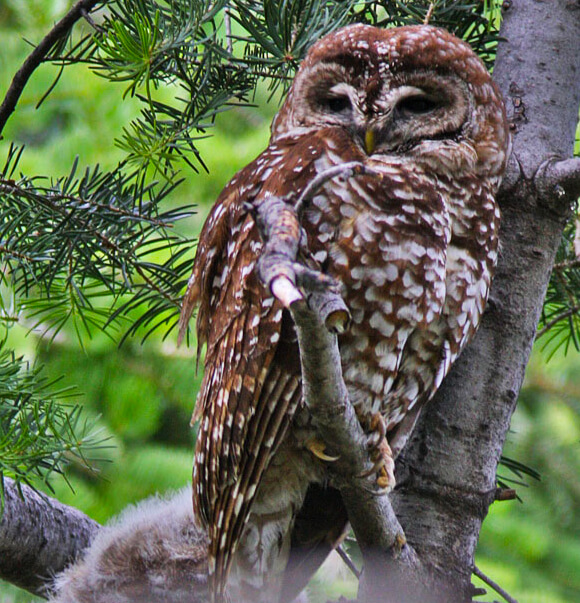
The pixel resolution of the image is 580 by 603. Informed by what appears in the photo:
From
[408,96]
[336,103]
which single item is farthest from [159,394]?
[408,96]

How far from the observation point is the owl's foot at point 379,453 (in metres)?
1.54

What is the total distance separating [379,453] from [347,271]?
335mm

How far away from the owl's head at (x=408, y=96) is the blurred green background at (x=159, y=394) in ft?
4.99

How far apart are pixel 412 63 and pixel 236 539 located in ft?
3.26

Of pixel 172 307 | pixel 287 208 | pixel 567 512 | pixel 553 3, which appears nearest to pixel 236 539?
pixel 172 307

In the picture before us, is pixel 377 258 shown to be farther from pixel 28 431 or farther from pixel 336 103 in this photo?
pixel 28 431

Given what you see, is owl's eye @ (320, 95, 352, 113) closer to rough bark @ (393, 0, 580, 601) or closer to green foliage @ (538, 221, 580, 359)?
rough bark @ (393, 0, 580, 601)

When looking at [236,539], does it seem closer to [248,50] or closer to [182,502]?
[182,502]

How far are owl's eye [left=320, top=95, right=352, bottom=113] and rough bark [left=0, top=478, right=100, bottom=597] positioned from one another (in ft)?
3.25

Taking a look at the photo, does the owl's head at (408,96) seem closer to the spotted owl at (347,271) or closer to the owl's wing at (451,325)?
the spotted owl at (347,271)

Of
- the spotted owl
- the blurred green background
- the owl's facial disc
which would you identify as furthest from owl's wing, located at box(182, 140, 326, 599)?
the blurred green background

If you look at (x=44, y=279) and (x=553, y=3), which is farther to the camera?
(x=553, y=3)

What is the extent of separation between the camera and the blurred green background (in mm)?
3846

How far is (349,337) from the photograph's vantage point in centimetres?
171
